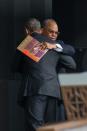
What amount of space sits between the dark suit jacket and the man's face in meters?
0.11

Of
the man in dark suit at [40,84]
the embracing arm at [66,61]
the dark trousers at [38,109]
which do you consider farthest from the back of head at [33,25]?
the dark trousers at [38,109]

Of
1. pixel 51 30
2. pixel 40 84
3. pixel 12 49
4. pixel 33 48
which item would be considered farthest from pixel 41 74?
pixel 12 49

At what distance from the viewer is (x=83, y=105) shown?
3.97 m

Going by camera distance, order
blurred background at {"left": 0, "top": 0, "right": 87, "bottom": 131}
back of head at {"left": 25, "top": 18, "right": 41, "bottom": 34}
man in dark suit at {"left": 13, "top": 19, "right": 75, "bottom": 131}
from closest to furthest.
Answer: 1. man in dark suit at {"left": 13, "top": 19, "right": 75, "bottom": 131}
2. back of head at {"left": 25, "top": 18, "right": 41, "bottom": 34}
3. blurred background at {"left": 0, "top": 0, "right": 87, "bottom": 131}

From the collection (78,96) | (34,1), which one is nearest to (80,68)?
(34,1)

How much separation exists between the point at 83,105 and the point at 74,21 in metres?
4.67

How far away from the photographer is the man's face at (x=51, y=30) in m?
5.96

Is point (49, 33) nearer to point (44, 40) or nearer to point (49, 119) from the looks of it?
point (44, 40)

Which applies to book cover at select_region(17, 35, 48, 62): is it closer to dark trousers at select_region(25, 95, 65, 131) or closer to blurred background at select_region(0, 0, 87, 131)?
dark trousers at select_region(25, 95, 65, 131)

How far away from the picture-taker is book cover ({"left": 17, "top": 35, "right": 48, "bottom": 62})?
5797 millimetres

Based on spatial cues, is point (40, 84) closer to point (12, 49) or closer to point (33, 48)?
point (33, 48)

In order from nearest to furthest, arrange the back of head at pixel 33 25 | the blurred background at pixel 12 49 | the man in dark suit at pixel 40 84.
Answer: the man in dark suit at pixel 40 84 → the back of head at pixel 33 25 → the blurred background at pixel 12 49

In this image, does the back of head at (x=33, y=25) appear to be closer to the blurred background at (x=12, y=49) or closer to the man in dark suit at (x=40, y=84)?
the man in dark suit at (x=40, y=84)

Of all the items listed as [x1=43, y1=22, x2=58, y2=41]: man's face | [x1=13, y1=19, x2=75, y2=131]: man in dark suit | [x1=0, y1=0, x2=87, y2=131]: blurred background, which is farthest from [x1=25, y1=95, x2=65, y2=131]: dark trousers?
[x1=0, y1=0, x2=87, y2=131]: blurred background
